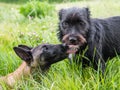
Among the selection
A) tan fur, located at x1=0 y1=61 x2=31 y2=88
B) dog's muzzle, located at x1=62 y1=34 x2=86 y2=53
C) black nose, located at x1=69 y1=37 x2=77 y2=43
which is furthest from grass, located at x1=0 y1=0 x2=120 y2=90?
black nose, located at x1=69 y1=37 x2=77 y2=43

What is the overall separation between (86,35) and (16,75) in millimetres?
1366

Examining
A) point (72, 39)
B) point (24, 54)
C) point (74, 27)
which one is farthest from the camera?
point (24, 54)

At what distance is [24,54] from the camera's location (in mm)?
6375

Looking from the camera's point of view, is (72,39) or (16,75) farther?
(16,75)

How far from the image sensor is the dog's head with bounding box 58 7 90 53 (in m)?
5.84

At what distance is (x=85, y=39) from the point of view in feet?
19.8

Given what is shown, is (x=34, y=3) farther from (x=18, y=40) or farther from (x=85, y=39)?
(x=85, y=39)

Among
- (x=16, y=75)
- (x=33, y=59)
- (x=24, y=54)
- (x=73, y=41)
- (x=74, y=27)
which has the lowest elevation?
(x=16, y=75)

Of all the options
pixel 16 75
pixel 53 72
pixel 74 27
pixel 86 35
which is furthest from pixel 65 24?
pixel 16 75

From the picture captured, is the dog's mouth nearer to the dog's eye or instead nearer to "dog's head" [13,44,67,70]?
"dog's head" [13,44,67,70]

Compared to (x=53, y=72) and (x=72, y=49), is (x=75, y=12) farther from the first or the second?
(x=53, y=72)

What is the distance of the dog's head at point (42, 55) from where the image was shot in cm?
624

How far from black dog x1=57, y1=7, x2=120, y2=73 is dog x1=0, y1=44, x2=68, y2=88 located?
0.96 ft

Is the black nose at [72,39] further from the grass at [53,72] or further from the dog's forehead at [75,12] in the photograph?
the grass at [53,72]
